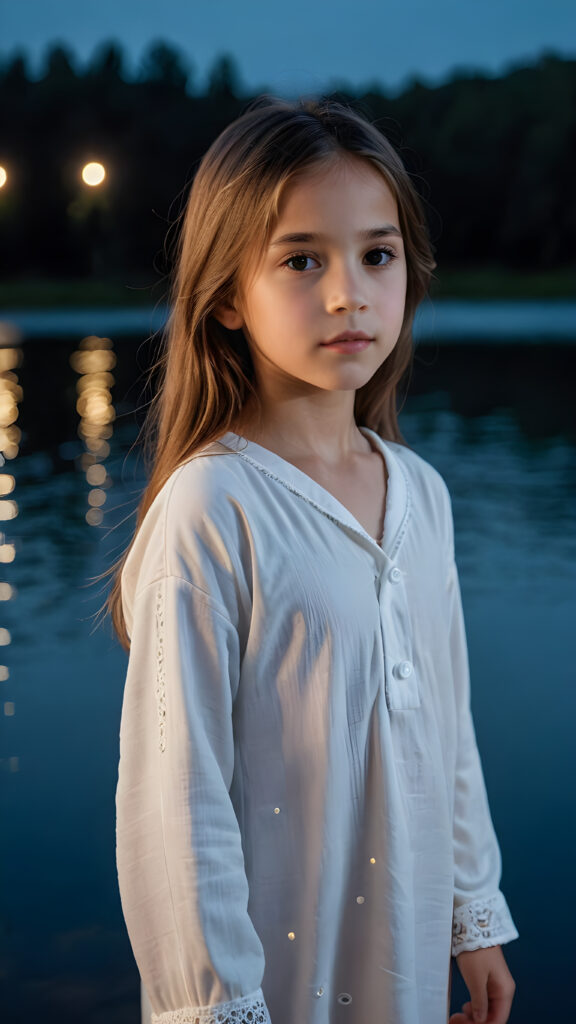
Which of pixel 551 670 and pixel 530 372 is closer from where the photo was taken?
pixel 551 670

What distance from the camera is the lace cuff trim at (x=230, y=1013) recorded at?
647 millimetres

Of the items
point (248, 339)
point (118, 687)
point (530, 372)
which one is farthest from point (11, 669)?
point (530, 372)

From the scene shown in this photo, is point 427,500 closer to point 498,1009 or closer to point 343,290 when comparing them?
point 343,290

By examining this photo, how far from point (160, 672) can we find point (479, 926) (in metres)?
0.40

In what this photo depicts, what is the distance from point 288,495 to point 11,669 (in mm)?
2017

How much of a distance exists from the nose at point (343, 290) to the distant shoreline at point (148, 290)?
4.20 m

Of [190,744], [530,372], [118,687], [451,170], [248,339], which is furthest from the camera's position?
[530,372]

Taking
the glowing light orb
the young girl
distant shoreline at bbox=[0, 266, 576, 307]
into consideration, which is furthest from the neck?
the glowing light orb

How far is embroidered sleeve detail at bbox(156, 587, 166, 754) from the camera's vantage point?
26.8 inches

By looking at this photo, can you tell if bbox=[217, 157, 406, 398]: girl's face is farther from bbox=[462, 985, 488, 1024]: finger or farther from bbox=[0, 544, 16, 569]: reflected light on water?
bbox=[0, 544, 16, 569]: reflected light on water

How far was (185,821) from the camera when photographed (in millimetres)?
662

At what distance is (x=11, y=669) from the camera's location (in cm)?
258

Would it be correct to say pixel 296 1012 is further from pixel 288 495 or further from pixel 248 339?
pixel 248 339

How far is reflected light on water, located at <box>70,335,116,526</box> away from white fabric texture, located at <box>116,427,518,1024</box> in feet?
9.98
